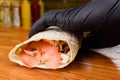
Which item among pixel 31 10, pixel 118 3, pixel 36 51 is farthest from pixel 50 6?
pixel 118 3

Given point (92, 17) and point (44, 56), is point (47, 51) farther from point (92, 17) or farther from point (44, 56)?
point (92, 17)

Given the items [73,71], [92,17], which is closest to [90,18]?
[92,17]

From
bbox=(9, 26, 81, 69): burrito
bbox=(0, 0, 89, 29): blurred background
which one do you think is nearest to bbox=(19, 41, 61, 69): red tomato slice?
bbox=(9, 26, 81, 69): burrito

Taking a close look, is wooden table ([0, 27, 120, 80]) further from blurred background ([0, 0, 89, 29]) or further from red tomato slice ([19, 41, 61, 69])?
blurred background ([0, 0, 89, 29])

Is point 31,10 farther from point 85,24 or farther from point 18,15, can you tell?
point 85,24

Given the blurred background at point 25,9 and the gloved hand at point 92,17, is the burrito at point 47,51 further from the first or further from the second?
the blurred background at point 25,9

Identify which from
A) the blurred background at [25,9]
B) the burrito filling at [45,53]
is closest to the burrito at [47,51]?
the burrito filling at [45,53]
